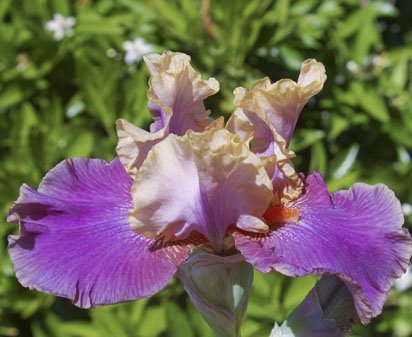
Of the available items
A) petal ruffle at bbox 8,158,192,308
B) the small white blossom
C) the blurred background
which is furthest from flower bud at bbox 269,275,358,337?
the small white blossom

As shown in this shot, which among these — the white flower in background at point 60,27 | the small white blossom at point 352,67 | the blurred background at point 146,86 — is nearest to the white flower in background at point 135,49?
the blurred background at point 146,86

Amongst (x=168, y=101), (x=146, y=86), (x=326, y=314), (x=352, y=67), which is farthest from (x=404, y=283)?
(x=168, y=101)

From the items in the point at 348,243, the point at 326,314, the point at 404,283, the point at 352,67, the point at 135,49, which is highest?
the point at 348,243

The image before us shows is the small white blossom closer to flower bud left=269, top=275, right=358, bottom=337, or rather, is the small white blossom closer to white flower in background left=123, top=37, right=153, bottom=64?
white flower in background left=123, top=37, right=153, bottom=64

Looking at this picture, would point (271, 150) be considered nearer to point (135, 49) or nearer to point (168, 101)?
point (168, 101)

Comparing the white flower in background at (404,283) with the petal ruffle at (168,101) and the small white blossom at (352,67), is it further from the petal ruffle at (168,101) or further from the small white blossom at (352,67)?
the petal ruffle at (168,101)

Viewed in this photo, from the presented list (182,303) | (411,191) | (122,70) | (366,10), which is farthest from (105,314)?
(366,10)
